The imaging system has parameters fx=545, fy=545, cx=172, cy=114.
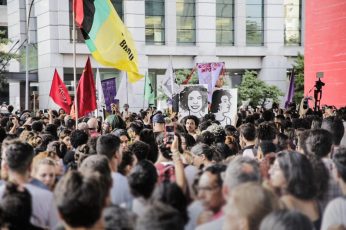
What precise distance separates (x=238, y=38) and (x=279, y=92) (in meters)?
4.32

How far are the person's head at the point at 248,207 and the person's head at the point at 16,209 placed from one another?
142 centimetres

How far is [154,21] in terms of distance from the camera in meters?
32.9

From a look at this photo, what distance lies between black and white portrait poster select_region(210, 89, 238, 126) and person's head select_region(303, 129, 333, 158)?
20.7 feet

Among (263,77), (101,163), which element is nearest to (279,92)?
(263,77)

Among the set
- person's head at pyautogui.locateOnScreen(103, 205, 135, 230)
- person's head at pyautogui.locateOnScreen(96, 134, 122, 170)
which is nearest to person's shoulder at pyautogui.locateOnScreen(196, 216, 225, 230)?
person's head at pyautogui.locateOnScreen(103, 205, 135, 230)

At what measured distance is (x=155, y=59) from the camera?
108ft

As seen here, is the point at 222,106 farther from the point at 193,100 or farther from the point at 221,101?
the point at 193,100

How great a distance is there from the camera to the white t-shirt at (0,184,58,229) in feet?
13.9

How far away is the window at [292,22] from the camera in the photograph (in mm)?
35500

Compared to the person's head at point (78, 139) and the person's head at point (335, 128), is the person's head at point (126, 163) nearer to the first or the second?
the person's head at point (78, 139)

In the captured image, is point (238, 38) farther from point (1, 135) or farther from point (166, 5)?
point (1, 135)

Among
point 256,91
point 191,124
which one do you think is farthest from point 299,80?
point 191,124

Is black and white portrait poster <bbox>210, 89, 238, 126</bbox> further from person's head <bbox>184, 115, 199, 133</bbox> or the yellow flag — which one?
the yellow flag

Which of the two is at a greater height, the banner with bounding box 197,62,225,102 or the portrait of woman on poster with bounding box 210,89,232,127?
the banner with bounding box 197,62,225,102
